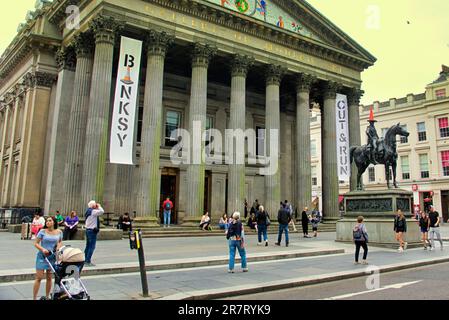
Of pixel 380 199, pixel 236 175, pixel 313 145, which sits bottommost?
pixel 380 199

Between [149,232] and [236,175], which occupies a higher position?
[236,175]

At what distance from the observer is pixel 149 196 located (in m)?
20.2

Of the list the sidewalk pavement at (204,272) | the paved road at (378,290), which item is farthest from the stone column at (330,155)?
the paved road at (378,290)

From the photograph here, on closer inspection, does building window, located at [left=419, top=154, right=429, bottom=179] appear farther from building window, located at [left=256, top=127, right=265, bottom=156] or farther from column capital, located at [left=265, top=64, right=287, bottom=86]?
column capital, located at [left=265, top=64, right=287, bottom=86]

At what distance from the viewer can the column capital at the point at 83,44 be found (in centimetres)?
2211

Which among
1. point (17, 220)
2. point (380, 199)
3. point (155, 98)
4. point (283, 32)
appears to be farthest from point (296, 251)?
point (17, 220)

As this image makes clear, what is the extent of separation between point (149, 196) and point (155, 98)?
5659 millimetres

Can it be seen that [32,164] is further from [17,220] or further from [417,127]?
[417,127]

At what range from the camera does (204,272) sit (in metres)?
9.91

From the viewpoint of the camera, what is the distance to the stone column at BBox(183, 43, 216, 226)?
21797 millimetres

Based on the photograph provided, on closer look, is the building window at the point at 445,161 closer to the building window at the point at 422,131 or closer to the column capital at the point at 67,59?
the building window at the point at 422,131

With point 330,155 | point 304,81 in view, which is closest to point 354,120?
point 330,155

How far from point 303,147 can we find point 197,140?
8.96m

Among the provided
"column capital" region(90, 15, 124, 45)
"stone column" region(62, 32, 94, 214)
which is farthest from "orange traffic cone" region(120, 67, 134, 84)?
"stone column" region(62, 32, 94, 214)
